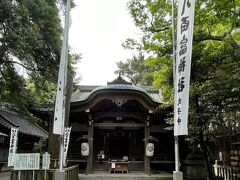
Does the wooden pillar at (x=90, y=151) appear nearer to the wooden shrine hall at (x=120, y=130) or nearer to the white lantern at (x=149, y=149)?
the wooden shrine hall at (x=120, y=130)

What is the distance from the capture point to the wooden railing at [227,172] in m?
11.0

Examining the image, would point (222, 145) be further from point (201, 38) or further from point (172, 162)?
point (201, 38)

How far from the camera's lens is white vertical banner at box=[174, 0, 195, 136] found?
7.00m

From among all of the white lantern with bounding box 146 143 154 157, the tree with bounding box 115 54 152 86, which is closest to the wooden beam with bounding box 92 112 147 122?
the white lantern with bounding box 146 143 154 157

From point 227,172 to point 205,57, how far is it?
17.1 ft

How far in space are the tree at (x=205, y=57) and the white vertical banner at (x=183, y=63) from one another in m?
2.16

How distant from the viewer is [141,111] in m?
14.8

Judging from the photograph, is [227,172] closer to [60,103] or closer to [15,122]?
[60,103]

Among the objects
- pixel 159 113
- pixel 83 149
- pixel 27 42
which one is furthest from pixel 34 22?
pixel 159 113

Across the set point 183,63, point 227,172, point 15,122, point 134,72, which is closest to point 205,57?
point 183,63

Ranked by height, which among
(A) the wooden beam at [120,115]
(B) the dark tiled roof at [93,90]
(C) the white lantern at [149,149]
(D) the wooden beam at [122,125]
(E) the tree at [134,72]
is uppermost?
(E) the tree at [134,72]

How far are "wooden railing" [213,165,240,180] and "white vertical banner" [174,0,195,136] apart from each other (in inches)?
212

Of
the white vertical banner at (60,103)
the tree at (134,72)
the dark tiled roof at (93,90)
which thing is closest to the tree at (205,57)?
the dark tiled roof at (93,90)

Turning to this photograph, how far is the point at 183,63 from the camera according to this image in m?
7.16
